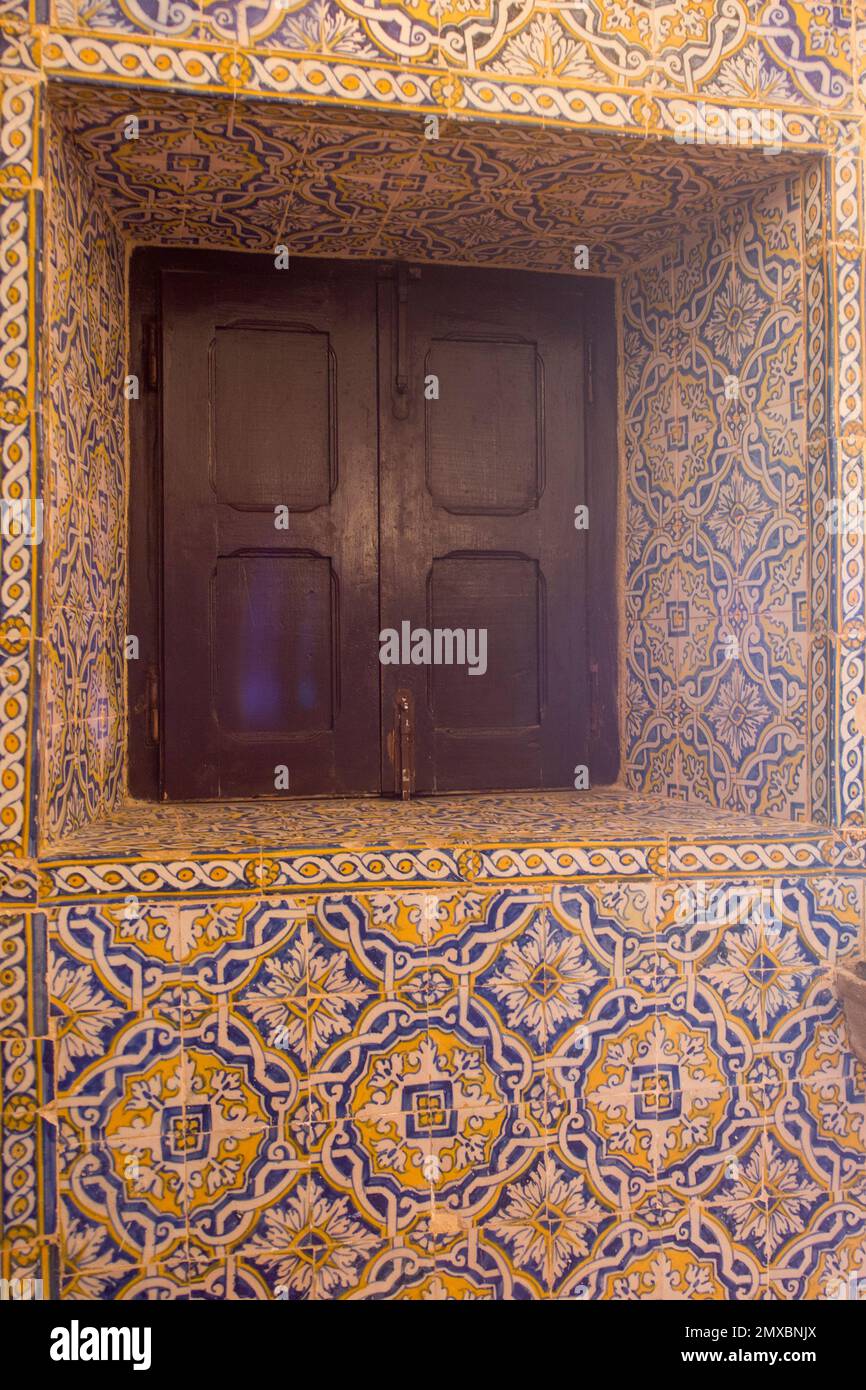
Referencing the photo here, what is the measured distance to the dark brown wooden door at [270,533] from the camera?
2.06m

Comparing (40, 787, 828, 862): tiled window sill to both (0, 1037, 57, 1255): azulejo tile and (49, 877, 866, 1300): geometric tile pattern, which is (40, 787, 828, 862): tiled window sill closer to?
(49, 877, 866, 1300): geometric tile pattern

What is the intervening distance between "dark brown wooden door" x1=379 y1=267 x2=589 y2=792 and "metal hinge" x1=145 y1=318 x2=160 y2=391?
44 centimetres

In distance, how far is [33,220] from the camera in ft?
4.94

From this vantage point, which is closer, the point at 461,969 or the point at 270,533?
the point at 461,969

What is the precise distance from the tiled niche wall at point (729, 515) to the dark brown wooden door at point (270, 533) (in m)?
0.56

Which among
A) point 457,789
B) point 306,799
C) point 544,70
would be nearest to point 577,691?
point 457,789

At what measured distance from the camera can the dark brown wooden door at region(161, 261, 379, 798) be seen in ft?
6.75

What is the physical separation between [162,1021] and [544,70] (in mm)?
1550

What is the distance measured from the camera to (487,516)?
218 cm

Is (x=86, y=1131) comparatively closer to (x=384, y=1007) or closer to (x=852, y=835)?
(x=384, y=1007)

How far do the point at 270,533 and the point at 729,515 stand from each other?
2.90 feet
